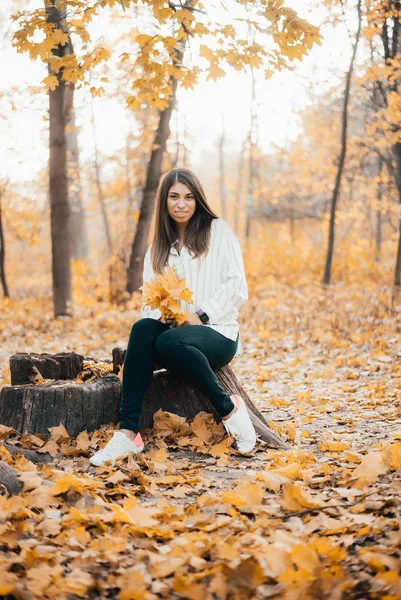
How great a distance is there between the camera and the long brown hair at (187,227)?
374 cm

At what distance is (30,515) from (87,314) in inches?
329

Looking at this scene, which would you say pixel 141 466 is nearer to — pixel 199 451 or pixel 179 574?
pixel 199 451

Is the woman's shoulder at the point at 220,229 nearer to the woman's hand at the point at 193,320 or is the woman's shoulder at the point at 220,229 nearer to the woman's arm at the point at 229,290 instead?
the woman's arm at the point at 229,290

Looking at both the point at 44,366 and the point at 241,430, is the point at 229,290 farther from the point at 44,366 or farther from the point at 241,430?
the point at 44,366

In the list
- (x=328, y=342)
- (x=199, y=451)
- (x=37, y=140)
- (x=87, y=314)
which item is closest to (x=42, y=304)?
(x=87, y=314)

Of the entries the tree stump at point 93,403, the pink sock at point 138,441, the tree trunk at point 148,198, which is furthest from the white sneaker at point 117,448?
the tree trunk at point 148,198

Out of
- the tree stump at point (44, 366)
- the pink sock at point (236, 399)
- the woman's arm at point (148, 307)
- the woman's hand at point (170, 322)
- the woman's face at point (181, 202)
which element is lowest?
the pink sock at point (236, 399)

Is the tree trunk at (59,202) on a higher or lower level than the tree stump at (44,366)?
higher

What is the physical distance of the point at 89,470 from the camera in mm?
3078

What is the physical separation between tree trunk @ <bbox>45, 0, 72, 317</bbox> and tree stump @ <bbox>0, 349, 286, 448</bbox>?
6710mm

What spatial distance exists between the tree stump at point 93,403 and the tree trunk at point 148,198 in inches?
299

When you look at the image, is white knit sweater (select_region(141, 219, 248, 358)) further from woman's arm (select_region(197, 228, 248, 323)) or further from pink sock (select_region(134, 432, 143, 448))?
pink sock (select_region(134, 432, 143, 448))

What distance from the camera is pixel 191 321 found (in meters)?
3.51

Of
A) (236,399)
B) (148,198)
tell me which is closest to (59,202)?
(148,198)
